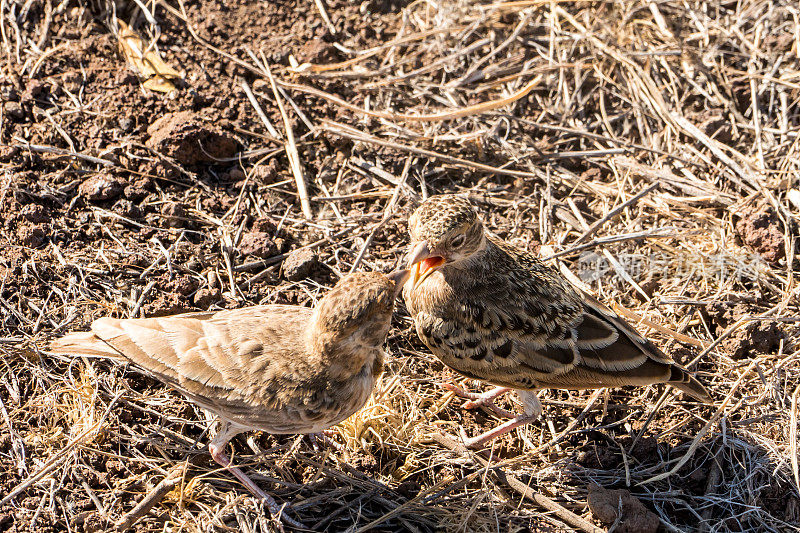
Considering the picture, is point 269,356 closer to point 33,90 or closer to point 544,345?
point 544,345

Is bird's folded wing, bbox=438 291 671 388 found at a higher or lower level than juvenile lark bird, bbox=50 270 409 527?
lower

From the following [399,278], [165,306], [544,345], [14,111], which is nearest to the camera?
[399,278]

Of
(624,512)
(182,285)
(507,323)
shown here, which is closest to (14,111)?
(182,285)

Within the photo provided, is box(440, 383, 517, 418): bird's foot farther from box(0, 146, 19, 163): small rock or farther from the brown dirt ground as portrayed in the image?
box(0, 146, 19, 163): small rock

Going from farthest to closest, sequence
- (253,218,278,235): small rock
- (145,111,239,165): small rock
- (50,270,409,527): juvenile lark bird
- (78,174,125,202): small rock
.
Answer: (145,111,239,165): small rock, (253,218,278,235): small rock, (78,174,125,202): small rock, (50,270,409,527): juvenile lark bird

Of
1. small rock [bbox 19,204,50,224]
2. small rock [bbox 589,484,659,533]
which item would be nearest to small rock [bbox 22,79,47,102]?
small rock [bbox 19,204,50,224]

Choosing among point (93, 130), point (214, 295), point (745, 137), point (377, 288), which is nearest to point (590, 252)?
point (745, 137)

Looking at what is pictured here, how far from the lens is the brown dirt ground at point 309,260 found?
14.5ft

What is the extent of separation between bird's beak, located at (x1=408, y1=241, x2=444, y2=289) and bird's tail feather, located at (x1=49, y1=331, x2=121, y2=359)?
1688 mm

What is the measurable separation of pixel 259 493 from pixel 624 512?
6.64 feet

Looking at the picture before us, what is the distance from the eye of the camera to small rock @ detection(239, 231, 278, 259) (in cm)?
530

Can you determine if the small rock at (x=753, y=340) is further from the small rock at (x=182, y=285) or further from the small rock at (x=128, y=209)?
the small rock at (x=128, y=209)

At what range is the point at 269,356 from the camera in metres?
4.21

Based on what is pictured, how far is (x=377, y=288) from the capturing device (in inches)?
158
